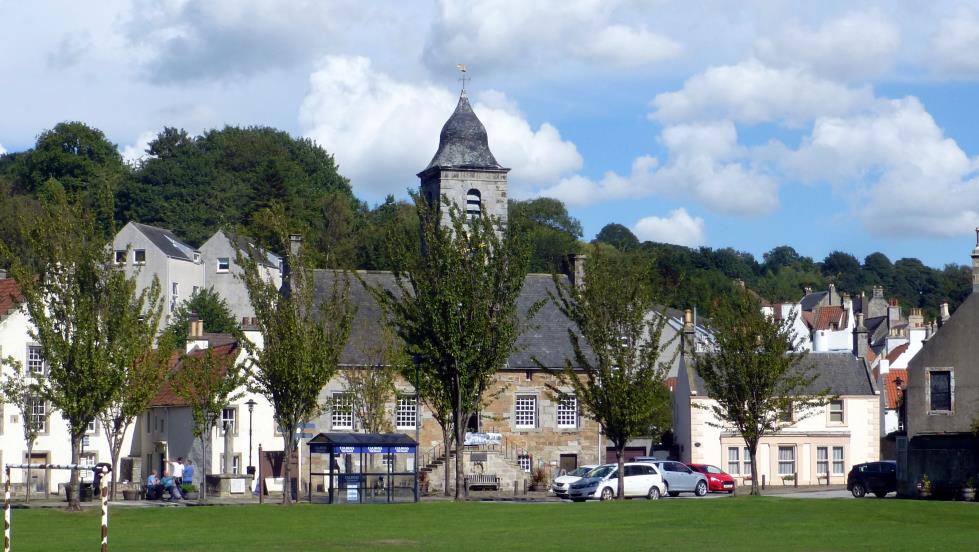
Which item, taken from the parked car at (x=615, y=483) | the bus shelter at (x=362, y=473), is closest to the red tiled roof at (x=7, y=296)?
the bus shelter at (x=362, y=473)

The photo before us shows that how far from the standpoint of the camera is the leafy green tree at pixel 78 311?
39375 millimetres

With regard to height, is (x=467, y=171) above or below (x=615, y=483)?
above

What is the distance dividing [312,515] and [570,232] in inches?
3925

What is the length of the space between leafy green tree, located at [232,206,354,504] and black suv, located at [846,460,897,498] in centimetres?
2039

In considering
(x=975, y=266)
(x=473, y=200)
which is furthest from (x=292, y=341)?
(x=975, y=266)

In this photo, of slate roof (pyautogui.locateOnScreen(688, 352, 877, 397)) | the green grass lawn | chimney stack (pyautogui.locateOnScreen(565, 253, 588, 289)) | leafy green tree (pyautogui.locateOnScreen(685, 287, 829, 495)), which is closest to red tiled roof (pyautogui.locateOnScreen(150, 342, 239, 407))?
chimney stack (pyautogui.locateOnScreen(565, 253, 588, 289))

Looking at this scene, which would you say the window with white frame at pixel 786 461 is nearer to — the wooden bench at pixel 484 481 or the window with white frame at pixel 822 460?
the window with white frame at pixel 822 460

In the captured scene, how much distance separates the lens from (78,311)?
39.4 meters

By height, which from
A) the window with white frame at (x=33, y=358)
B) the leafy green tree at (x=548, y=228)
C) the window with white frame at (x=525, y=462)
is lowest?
the window with white frame at (x=525, y=462)

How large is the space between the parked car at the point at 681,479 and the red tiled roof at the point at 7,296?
27.2 metres

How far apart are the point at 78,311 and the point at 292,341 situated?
6060 mm

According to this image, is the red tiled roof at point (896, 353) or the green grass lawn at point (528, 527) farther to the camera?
the red tiled roof at point (896, 353)

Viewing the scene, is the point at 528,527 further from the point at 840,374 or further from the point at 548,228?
the point at 548,228

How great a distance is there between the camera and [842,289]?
19150 centimetres
